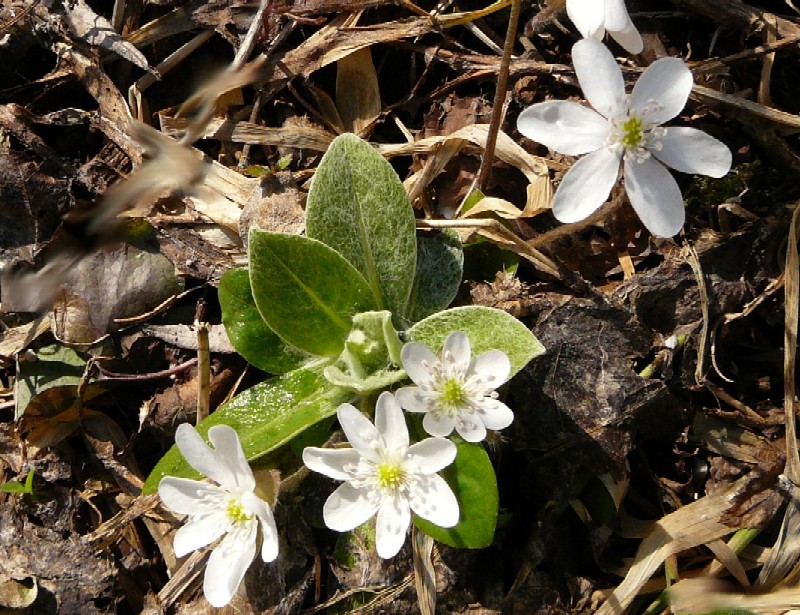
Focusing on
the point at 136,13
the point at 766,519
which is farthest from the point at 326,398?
the point at 136,13

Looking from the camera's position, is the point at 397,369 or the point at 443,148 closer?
the point at 397,369

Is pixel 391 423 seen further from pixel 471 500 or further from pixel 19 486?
pixel 19 486

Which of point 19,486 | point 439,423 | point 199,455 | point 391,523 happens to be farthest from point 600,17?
point 19,486

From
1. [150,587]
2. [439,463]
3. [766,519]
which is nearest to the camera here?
[439,463]

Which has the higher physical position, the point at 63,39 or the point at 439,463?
the point at 63,39

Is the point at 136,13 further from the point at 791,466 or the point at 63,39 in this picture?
the point at 791,466

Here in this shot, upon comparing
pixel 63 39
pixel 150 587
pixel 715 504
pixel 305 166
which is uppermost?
pixel 63 39

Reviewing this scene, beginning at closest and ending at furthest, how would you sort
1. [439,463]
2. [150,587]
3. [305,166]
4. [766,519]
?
[439,463] → [766,519] → [150,587] → [305,166]
